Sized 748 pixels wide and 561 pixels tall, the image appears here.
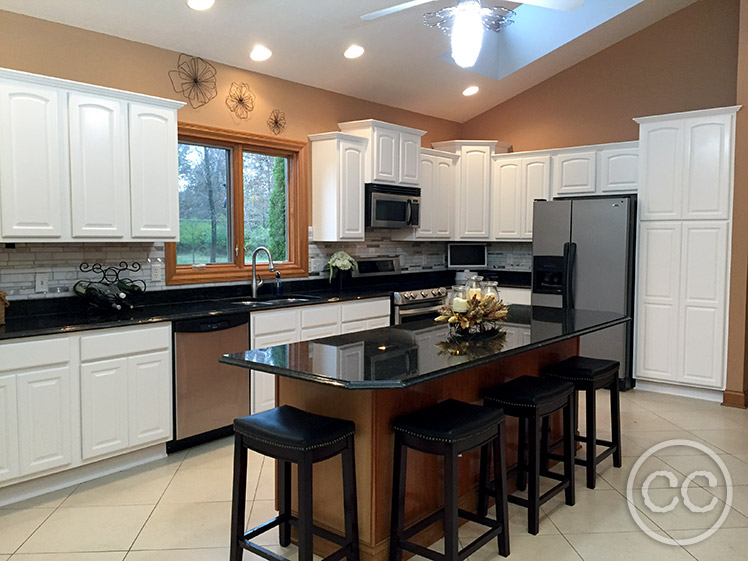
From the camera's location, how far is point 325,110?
5500 millimetres

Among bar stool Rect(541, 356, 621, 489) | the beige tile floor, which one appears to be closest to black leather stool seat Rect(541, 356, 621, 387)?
bar stool Rect(541, 356, 621, 489)

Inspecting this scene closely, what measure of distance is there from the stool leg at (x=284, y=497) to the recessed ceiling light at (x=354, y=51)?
3.48 m

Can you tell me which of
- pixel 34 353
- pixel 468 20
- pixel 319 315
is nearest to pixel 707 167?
pixel 468 20

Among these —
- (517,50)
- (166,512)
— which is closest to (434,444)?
(166,512)

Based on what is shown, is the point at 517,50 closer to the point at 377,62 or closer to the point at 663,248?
the point at 377,62

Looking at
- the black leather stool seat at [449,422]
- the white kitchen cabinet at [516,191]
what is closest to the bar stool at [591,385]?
the black leather stool seat at [449,422]

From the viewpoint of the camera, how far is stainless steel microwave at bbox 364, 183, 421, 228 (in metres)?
5.48

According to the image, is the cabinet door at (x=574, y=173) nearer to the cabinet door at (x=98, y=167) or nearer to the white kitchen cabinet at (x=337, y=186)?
the white kitchen cabinet at (x=337, y=186)

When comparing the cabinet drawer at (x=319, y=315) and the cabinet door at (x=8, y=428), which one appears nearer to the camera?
the cabinet door at (x=8, y=428)

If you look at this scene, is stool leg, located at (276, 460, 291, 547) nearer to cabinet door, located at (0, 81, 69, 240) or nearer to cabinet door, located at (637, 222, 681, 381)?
cabinet door, located at (0, 81, 69, 240)

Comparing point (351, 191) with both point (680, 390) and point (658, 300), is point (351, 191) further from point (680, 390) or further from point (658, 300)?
point (680, 390)

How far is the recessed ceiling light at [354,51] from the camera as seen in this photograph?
486cm

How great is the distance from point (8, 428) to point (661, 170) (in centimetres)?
518

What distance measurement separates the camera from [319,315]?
4719mm
